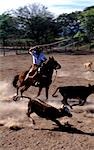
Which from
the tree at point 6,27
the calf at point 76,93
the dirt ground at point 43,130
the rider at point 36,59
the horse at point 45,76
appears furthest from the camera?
the tree at point 6,27

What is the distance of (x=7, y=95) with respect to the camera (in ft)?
53.6

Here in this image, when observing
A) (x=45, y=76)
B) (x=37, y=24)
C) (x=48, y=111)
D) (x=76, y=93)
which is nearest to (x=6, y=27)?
(x=37, y=24)

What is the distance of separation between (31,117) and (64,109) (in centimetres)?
119

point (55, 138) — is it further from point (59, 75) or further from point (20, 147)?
point (59, 75)

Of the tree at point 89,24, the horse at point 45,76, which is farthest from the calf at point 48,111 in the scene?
the tree at point 89,24

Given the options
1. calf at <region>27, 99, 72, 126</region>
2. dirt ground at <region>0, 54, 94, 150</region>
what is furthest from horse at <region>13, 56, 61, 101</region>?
calf at <region>27, 99, 72, 126</region>

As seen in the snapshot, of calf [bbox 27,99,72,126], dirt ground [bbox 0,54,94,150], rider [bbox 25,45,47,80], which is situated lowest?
dirt ground [bbox 0,54,94,150]

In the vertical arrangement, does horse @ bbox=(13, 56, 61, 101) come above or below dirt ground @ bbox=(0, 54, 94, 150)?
above

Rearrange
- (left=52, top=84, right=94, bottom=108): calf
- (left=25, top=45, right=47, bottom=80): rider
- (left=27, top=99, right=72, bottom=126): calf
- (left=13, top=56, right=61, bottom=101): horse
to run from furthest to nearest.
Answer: (left=25, top=45, right=47, bottom=80): rider, (left=13, top=56, right=61, bottom=101): horse, (left=52, top=84, right=94, bottom=108): calf, (left=27, top=99, right=72, bottom=126): calf

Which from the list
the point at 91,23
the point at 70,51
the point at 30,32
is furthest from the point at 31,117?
the point at 30,32

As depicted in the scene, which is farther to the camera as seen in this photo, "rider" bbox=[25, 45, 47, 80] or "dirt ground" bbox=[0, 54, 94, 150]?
"rider" bbox=[25, 45, 47, 80]

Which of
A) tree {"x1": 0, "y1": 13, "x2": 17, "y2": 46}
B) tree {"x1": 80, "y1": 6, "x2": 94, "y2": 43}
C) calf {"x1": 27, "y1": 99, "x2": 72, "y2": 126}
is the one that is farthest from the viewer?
tree {"x1": 0, "y1": 13, "x2": 17, "y2": 46}

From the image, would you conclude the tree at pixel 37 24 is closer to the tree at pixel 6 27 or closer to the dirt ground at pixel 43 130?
the tree at pixel 6 27

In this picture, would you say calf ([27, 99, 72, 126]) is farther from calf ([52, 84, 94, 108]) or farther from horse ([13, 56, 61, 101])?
horse ([13, 56, 61, 101])
